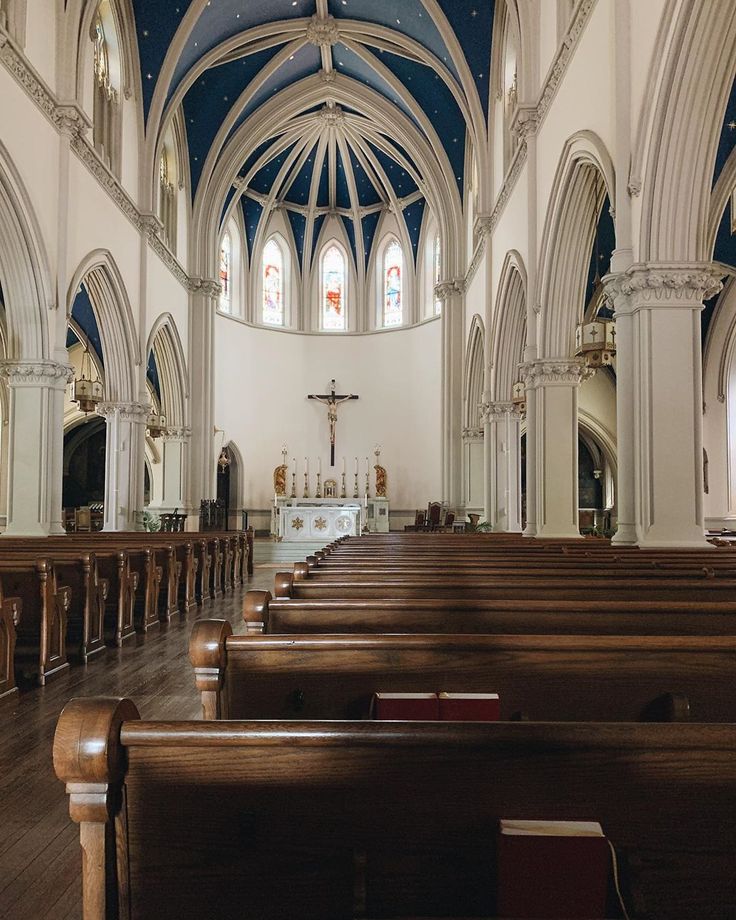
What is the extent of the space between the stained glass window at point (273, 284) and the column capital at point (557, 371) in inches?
678

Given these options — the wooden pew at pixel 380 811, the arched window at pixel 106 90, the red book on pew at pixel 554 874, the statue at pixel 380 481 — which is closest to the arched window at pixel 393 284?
the statue at pixel 380 481

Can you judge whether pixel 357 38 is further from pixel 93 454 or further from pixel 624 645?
pixel 624 645

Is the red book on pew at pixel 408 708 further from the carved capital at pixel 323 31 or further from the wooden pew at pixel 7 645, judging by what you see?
the carved capital at pixel 323 31

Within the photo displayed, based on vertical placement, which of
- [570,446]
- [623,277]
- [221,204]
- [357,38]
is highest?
[357,38]

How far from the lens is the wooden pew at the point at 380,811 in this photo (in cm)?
152

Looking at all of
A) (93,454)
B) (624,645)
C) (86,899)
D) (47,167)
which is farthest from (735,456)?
(93,454)

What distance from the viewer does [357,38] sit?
2122cm

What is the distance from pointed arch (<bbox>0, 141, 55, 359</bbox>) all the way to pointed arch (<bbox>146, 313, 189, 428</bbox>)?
7.83 metres

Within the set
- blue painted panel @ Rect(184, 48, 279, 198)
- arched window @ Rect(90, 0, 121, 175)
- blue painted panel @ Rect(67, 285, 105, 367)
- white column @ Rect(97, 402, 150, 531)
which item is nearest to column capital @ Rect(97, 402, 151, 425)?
white column @ Rect(97, 402, 150, 531)

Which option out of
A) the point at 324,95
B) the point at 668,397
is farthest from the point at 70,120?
the point at 324,95

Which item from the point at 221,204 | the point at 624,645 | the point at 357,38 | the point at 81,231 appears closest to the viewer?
the point at 624,645

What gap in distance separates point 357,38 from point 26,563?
63.4 ft

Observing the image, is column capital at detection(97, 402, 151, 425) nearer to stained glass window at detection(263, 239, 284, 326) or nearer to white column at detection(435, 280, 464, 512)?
white column at detection(435, 280, 464, 512)

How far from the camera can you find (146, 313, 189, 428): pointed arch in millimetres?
21453
